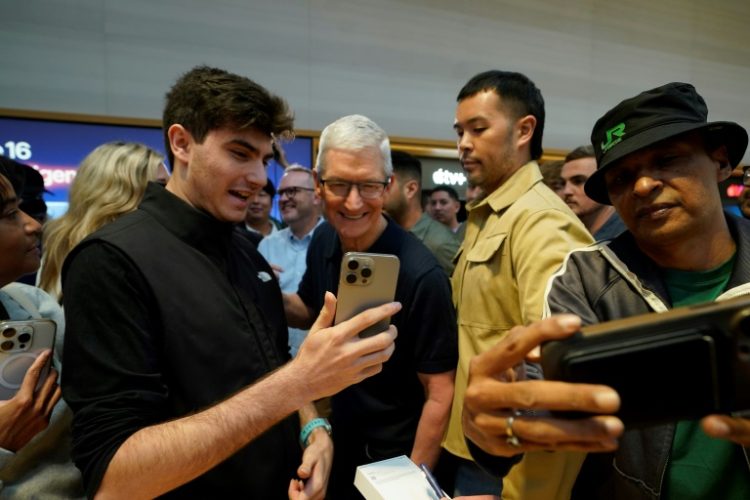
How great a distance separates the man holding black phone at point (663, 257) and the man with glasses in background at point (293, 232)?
217 centimetres

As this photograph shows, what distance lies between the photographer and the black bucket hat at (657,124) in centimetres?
95

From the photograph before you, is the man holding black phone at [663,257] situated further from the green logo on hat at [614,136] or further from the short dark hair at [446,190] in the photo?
the short dark hair at [446,190]

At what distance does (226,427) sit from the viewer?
932 mm

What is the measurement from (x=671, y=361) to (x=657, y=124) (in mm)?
613

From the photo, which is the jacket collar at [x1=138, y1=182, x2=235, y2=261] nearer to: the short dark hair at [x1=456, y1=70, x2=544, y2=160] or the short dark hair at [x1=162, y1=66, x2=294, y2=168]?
the short dark hair at [x1=162, y1=66, x2=294, y2=168]

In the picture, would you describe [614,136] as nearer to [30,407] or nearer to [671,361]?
[671,361]

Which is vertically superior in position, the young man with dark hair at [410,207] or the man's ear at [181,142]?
the man's ear at [181,142]

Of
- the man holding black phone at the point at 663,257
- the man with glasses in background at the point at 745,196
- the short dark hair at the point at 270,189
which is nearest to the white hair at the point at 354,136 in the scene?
the man holding black phone at the point at 663,257

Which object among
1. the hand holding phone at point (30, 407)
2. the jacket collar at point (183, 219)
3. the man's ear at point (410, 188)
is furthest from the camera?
the man's ear at point (410, 188)

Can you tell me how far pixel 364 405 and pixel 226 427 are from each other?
2.10ft

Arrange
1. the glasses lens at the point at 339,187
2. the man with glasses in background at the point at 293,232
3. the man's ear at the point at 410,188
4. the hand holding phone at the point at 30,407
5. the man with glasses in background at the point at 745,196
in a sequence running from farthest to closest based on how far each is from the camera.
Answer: the man's ear at the point at 410,188, the man with glasses in background at the point at 293,232, the man with glasses in background at the point at 745,196, the glasses lens at the point at 339,187, the hand holding phone at the point at 30,407

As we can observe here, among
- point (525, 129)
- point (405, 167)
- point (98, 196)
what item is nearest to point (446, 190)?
point (405, 167)

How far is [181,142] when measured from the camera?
1228 millimetres

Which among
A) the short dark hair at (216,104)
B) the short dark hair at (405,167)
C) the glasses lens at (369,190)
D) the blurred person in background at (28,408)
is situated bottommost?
the blurred person in background at (28,408)
